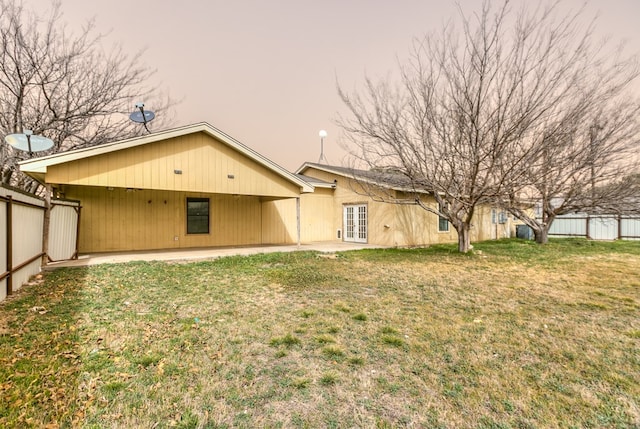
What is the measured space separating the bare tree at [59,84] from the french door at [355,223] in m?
11.5

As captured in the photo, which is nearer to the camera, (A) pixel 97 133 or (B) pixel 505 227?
(A) pixel 97 133

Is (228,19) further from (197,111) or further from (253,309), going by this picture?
(253,309)

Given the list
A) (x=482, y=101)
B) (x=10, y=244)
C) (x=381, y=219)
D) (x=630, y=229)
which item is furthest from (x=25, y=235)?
(x=630, y=229)

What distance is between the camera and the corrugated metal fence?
16844 millimetres

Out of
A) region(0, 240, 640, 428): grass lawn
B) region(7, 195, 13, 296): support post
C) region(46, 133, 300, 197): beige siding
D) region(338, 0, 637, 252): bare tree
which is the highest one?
region(338, 0, 637, 252): bare tree

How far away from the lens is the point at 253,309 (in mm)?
4496

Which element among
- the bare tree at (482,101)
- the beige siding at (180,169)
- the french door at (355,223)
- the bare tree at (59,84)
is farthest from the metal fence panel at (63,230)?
the french door at (355,223)

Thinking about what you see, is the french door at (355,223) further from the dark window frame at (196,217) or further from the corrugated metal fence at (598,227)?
the corrugated metal fence at (598,227)

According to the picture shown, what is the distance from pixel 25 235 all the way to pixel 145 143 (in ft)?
13.7

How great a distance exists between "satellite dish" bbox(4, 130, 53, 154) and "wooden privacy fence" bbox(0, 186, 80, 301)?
1748mm

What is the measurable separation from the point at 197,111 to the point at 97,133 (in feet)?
15.2

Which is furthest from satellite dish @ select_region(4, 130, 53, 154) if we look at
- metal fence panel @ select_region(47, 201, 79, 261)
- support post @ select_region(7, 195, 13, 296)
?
support post @ select_region(7, 195, 13, 296)

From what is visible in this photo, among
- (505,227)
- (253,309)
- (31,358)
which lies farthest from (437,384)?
(505,227)

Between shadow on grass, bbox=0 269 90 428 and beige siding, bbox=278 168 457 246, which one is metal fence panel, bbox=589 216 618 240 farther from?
shadow on grass, bbox=0 269 90 428
